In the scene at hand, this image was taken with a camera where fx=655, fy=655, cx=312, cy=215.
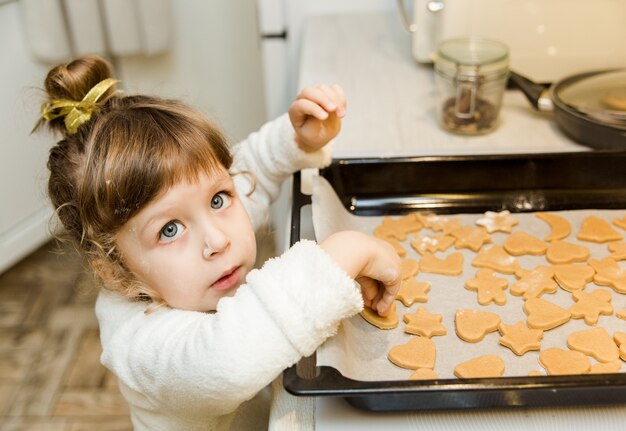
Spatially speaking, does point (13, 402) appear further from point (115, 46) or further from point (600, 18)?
point (600, 18)

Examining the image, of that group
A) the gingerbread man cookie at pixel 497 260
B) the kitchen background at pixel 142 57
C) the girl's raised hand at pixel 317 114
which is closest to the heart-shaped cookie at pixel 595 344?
the gingerbread man cookie at pixel 497 260

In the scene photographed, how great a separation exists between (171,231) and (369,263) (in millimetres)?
194

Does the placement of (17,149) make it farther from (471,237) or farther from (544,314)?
(544,314)

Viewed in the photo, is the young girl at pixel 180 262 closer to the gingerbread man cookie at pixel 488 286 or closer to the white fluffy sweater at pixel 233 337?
the white fluffy sweater at pixel 233 337

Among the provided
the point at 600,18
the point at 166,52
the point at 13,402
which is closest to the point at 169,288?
the point at 600,18

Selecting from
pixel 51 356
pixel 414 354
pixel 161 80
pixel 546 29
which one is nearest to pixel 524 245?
pixel 414 354

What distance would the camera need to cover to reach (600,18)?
1.07 meters

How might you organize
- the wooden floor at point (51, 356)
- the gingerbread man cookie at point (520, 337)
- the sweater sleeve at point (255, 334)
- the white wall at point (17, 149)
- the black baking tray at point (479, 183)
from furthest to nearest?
the white wall at point (17, 149) < the wooden floor at point (51, 356) < the black baking tray at point (479, 183) < the gingerbread man cookie at point (520, 337) < the sweater sleeve at point (255, 334)

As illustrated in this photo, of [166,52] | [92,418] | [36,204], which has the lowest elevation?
[92,418]

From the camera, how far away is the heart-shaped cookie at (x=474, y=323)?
2.17 ft

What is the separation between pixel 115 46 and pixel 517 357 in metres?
1.40

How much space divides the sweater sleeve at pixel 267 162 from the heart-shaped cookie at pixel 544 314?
1.01 ft

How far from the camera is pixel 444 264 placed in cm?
77

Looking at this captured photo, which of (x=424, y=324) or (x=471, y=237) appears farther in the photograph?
(x=471, y=237)
